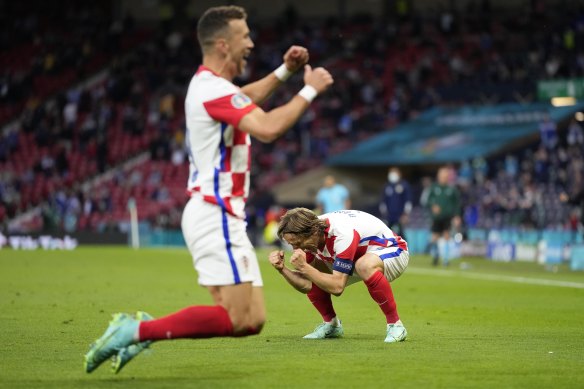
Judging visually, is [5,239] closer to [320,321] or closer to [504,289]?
[504,289]

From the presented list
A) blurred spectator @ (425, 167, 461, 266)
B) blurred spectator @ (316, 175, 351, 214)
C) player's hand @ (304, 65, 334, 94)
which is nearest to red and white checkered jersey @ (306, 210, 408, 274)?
player's hand @ (304, 65, 334, 94)

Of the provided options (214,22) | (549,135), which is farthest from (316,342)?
(549,135)

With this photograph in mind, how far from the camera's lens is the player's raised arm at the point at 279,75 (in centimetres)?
746

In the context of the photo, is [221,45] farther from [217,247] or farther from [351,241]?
[351,241]

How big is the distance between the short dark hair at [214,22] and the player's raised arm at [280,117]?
2.11ft

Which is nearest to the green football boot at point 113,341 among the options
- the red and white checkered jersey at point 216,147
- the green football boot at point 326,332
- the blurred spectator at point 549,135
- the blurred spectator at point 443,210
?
the red and white checkered jersey at point 216,147

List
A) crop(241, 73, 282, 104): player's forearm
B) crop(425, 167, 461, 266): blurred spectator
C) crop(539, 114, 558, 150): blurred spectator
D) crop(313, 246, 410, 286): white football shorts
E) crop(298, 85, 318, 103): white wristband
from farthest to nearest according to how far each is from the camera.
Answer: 1. crop(539, 114, 558, 150): blurred spectator
2. crop(425, 167, 461, 266): blurred spectator
3. crop(313, 246, 410, 286): white football shorts
4. crop(241, 73, 282, 104): player's forearm
5. crop(298, 85, 318, 103): white wristband

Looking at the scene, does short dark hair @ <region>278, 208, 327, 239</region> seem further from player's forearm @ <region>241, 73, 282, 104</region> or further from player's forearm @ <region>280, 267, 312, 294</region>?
player's forearm @ <region>241, 73, 282, 104</region>

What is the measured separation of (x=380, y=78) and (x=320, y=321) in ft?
112

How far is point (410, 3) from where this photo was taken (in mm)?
51406

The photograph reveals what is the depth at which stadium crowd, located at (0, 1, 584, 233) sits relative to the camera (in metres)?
42.7

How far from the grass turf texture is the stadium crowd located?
20.0 metres

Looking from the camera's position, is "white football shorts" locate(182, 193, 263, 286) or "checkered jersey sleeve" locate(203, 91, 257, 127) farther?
"white football shorts" locate(182, 193, 263, 286)

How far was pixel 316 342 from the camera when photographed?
1025 centimetres
